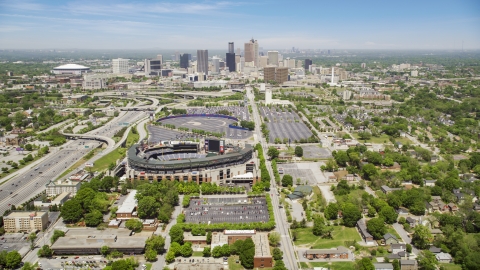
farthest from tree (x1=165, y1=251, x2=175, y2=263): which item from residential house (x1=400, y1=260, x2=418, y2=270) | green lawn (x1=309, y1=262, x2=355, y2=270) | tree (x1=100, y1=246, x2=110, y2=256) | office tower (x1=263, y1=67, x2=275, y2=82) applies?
office tower (x1=263, y1=67, x2=275, y2=82)

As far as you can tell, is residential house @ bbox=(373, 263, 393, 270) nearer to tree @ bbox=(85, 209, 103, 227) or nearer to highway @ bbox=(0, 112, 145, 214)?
tree @ bbox=(85, 209, 103, 227)

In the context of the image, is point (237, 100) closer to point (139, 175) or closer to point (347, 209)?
point (139, 175)

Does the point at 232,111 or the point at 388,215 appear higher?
the point at 232,111

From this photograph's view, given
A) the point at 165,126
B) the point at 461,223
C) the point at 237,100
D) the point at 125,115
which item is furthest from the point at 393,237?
the point at 237,100


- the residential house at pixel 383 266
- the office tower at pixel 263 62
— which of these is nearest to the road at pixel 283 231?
the residential house at pixel 383 266

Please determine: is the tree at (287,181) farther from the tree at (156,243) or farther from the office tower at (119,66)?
the office tower at (119,66)

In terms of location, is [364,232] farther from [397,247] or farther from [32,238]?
[32,238]

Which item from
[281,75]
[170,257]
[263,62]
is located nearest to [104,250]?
[170,257]
